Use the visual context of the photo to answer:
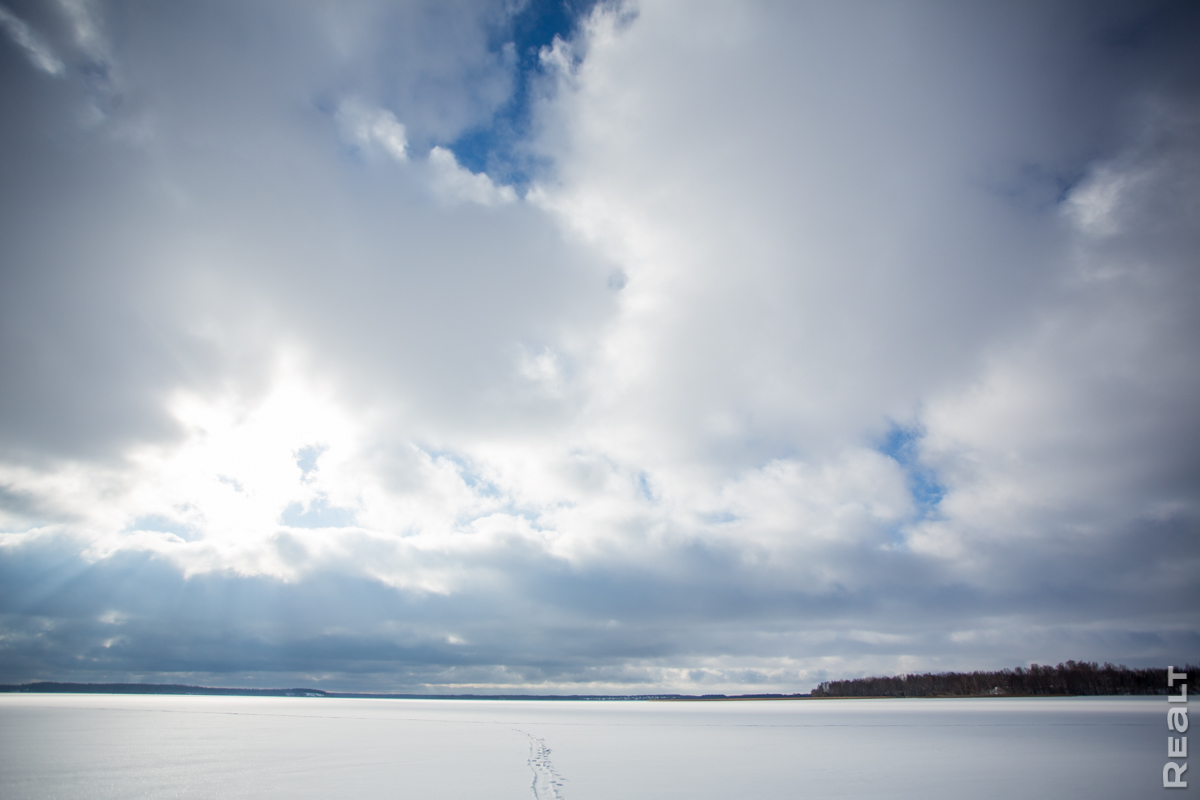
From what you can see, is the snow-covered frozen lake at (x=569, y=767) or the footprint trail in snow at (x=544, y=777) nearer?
the footprint trail in snow at (x=544, y=777)

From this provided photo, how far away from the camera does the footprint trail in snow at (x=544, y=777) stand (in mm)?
14062

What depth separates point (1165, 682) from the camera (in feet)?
410

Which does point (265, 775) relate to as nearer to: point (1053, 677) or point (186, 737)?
point (186, 737)

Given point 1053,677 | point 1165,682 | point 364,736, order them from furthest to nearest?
point 1053,677 → point 1165,682 → point 364,736

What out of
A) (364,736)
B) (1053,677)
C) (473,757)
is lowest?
(1053,677)

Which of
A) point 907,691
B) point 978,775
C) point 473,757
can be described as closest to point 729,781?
point 978,775

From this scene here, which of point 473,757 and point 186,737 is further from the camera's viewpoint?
point 186,737

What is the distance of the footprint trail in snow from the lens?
14062 mm

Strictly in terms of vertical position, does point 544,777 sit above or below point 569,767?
above

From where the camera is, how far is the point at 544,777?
17.1 m

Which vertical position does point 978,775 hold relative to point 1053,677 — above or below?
above

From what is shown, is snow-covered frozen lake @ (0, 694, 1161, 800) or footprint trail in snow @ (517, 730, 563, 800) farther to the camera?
snow-covered frozen lake @ (0, 694, 1161, 800)

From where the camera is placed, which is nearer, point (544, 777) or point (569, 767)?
point (544, 777)

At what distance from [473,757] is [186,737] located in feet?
57.1
